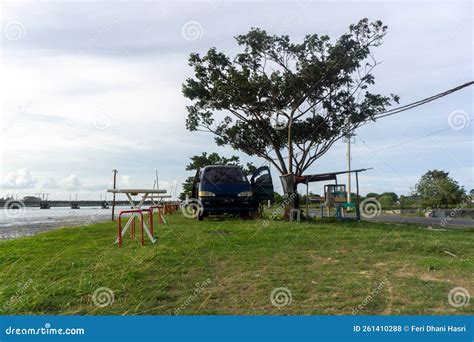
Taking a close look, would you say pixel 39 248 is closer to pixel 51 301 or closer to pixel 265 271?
pixel 51 301

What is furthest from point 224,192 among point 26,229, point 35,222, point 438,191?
point 438,191

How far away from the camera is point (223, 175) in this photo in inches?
632

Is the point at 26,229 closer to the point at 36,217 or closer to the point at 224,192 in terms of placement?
the point at 224,192

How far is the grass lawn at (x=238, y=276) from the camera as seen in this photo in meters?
4.41

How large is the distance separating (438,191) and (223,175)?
2758 cm

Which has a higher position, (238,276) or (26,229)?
(238,276)

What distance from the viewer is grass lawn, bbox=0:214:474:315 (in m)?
4.41

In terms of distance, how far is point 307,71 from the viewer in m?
17.0

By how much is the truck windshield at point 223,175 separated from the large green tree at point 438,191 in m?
25.8

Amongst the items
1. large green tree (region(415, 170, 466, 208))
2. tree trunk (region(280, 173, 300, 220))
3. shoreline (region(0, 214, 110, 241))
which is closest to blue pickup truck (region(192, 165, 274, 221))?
tree trunk (region(280, 173, 300, 220))

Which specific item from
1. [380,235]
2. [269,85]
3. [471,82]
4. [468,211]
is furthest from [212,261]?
[468,211]

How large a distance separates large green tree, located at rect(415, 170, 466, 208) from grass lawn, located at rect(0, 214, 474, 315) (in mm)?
30043

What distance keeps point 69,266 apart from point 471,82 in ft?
32.5

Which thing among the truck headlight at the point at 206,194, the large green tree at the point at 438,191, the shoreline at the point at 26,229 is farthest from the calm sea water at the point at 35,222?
the large green tree at the point at 438,191
